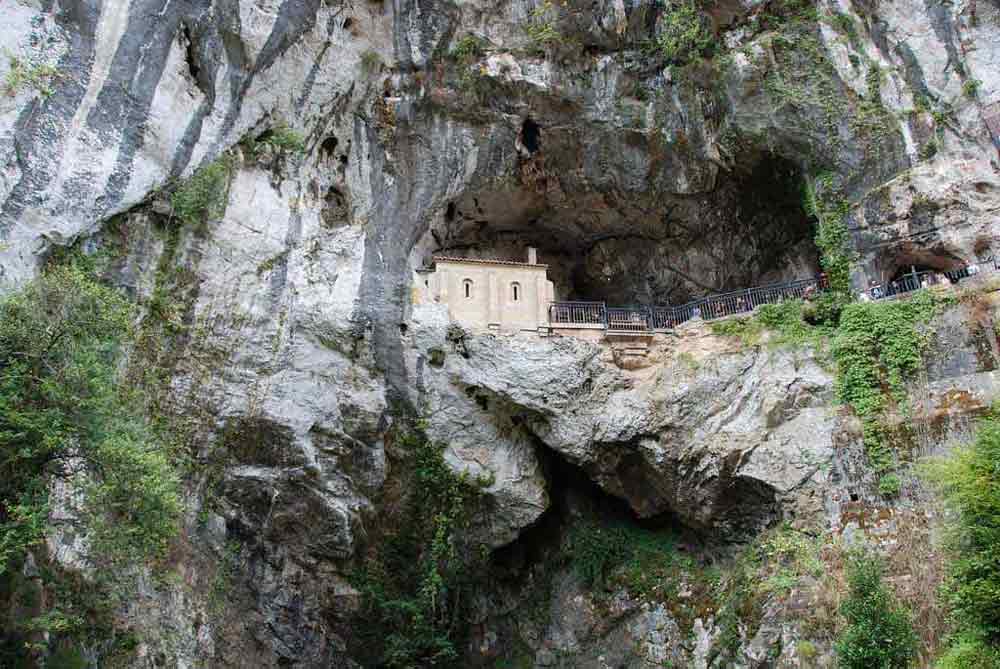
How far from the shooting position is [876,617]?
12430 millimetres

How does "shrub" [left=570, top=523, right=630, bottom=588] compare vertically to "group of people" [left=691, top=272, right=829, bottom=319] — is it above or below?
below

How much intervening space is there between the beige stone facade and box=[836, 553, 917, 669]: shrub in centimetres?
993

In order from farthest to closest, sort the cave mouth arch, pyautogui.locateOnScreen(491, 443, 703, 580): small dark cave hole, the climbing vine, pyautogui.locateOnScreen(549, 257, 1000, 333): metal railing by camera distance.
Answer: the cave mouth arch → pyautogui.locateOnScreen(491, 443, 703, 580): small dark cave hole → the climbing vine → pyautogui.locateOnScreen(549, 257, 1000, 333): metal railing

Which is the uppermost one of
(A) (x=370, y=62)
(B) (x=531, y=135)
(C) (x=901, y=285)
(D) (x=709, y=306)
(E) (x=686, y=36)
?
(E) (x=686, y=36)

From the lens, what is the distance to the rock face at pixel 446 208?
15859 mm

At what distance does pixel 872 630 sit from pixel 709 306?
11139mm

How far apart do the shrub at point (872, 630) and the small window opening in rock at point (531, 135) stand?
13488 millimetres

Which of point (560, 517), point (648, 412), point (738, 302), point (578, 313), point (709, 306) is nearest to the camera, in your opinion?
point (648, 412)

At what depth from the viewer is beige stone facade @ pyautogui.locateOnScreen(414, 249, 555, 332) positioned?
20344 mm

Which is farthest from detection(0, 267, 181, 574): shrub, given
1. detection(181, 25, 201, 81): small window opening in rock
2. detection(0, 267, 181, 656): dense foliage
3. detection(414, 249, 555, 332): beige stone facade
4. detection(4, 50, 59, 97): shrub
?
detection(414, 249, 555, 332): beige stone facade

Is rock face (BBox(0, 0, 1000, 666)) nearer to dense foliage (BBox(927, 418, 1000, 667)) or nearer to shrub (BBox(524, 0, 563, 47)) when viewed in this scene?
shrub (BBox(524, 0, 563, 47))

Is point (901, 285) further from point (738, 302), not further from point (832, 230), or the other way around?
point (738, 302)

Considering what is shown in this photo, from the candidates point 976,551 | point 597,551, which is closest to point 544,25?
point 597,551

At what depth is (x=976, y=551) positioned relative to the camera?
11.2m
